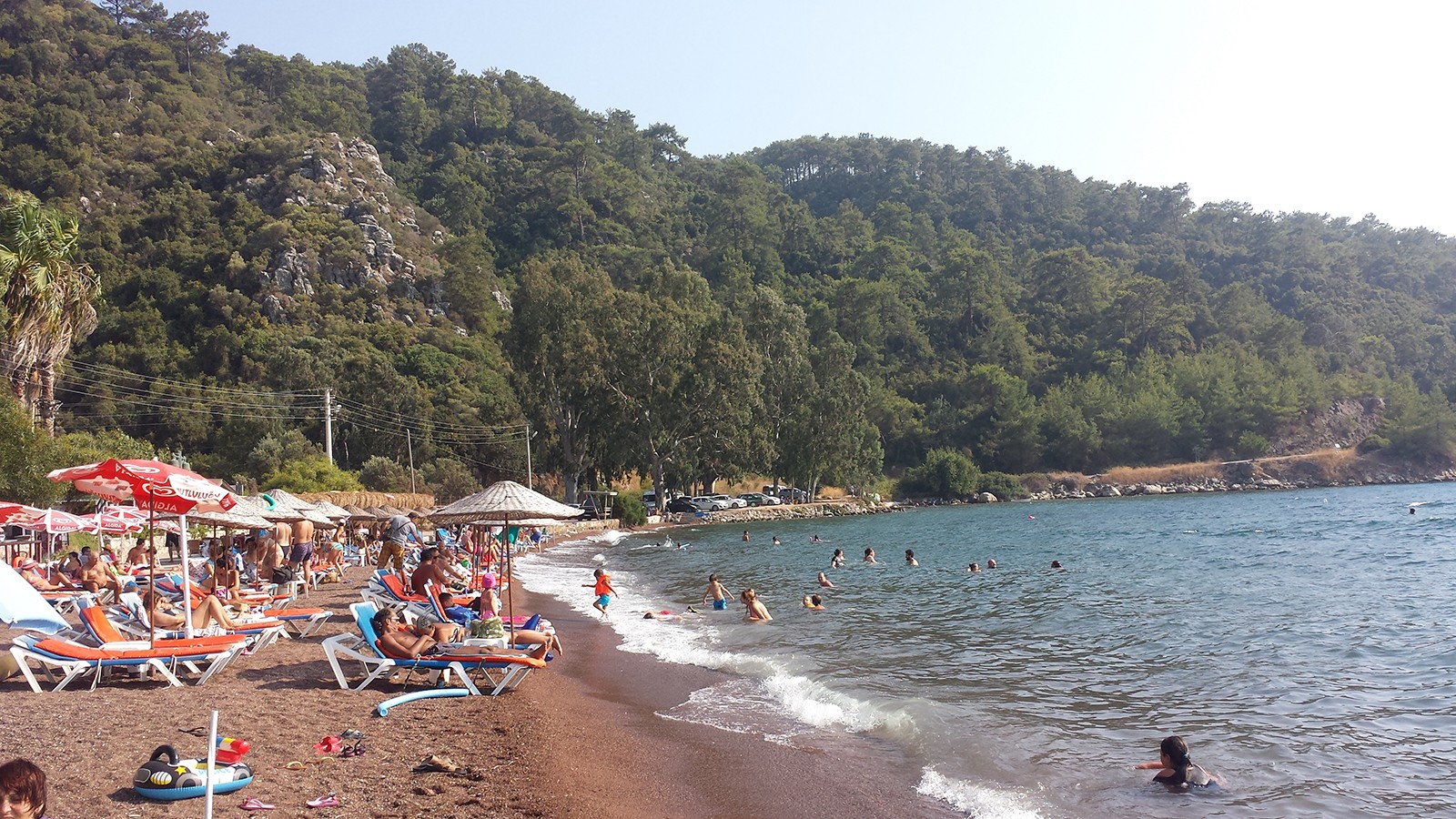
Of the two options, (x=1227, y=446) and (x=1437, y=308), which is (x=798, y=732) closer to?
(x=1227, y=446)

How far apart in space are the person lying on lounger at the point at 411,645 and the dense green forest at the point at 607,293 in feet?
108

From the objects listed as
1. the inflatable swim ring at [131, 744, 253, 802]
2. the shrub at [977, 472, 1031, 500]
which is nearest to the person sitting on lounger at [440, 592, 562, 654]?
the inflatable swim ring at [131, 744, 253, 802]

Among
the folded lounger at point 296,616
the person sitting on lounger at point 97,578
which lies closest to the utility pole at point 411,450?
the person sitting on lounger at point 97,578

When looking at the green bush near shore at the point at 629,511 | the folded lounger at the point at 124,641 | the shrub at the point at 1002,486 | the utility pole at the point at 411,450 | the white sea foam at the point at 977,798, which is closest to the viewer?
the white sea foam at the point at 977,798

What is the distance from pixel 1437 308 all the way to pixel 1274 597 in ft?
398

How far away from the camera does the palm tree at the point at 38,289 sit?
22.3 meters

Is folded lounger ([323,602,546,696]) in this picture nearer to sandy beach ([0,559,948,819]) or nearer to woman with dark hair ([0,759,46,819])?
sandy beach ([0,559,948,819])

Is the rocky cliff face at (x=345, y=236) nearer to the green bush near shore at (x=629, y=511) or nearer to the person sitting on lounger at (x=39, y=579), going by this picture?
the green bush near shore at (x=629, y=511)

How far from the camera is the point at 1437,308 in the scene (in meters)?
117

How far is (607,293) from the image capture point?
188 ft

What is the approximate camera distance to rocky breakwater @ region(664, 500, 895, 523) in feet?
197

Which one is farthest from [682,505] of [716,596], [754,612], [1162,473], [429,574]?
[1162,473]

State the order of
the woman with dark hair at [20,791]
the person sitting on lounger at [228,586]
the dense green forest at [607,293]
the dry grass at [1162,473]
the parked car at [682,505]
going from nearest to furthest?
1. the woman with dark hair at [20,791]
2. the person sitting on lounger at [228,586]
3. the dense green forest at [607,293]
4. the parked car at [682,505]
5. the dry grass at [1162,473]

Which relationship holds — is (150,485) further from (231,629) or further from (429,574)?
(429,574)
